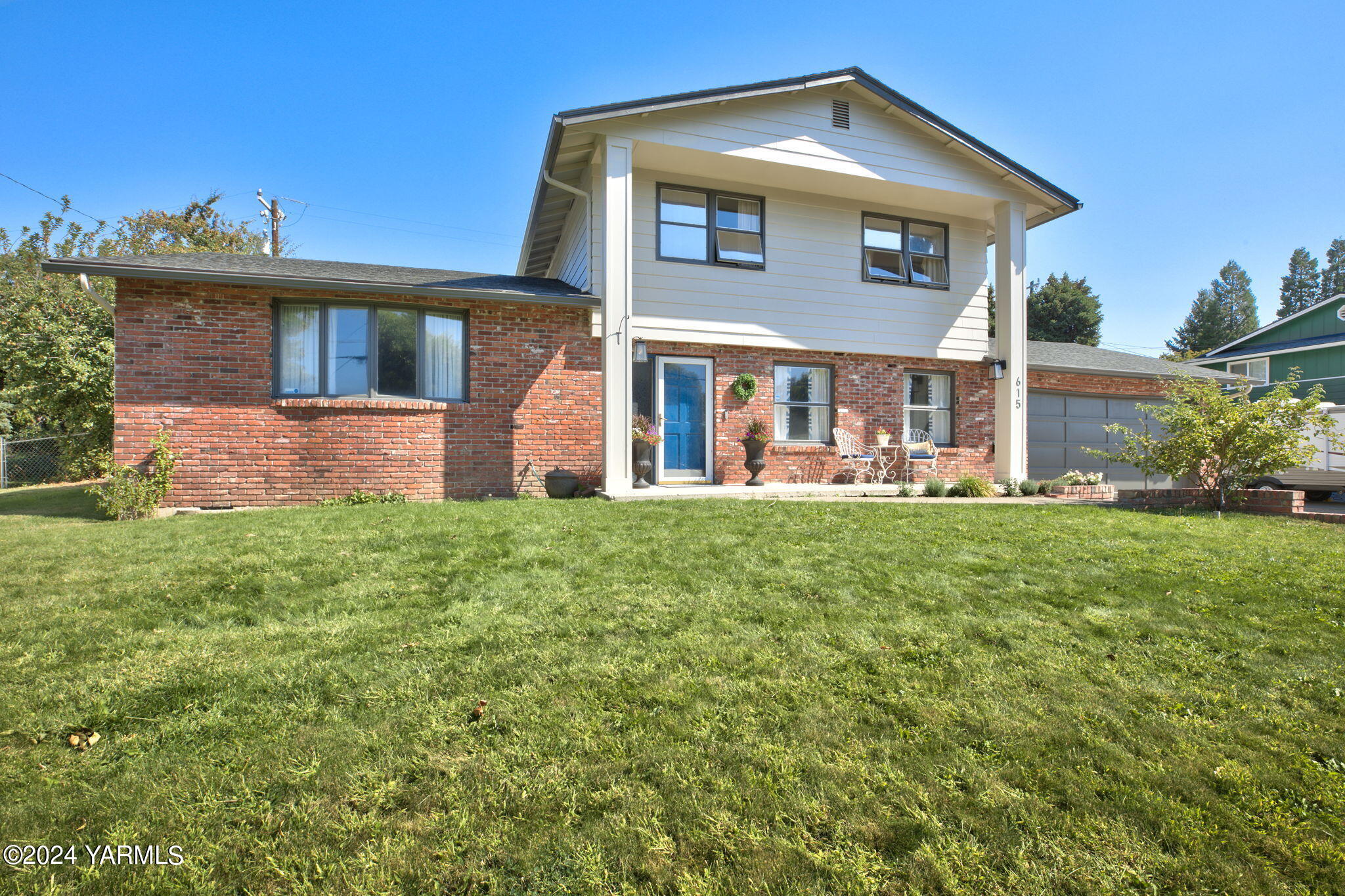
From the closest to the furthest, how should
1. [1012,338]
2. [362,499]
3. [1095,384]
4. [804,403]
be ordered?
[362,499]
[804,403]
[1012,338]
[1095,384]

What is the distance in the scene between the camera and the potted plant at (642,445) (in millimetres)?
9469

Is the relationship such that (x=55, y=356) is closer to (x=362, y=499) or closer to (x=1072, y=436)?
(x=362, y=499)

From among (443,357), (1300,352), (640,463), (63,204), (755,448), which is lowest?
(640,463)

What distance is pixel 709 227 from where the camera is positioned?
10.8 metres

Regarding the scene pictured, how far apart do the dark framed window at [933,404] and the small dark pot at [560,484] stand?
665 centimetres

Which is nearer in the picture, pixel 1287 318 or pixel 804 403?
pixel 804 403

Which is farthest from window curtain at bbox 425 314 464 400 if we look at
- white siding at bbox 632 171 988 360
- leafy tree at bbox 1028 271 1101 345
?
leafy tree at bbox 1028 271 1101 345

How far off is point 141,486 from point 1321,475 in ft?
58.9

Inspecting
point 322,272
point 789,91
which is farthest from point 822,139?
point 322,272

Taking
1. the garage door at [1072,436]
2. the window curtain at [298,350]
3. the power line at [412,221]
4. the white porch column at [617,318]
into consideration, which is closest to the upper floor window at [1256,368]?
the garage door at [1072,436]

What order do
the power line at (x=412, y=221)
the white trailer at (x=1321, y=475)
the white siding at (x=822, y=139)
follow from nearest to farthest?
1. the white siding at (x=822, y=139)
2. the white trailer at (x=1321, y=475)
3. the power line at (x=412, y=221)

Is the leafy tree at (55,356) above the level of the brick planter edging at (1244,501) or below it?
above

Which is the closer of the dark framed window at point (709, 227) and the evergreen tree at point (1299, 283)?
the dark framed window at point (709, 227)

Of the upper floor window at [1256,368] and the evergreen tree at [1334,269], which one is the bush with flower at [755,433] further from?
the evergreen tree at [1334,269]
